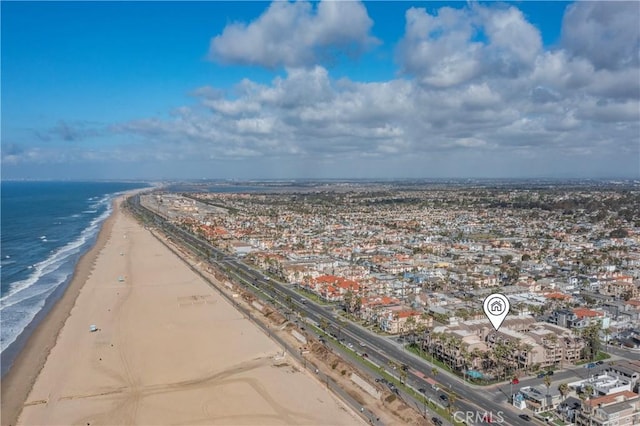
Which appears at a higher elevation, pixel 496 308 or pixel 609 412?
pixel 496 308

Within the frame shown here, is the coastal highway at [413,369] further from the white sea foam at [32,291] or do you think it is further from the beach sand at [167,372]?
the white sea foam at [32,291]

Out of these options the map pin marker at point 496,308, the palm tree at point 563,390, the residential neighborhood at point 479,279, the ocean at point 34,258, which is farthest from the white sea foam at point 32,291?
the palm tree at point 563,390

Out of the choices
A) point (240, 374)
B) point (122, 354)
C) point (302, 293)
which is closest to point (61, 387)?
point (122, 354)

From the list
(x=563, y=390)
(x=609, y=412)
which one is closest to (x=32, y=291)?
(x=563, y=390)

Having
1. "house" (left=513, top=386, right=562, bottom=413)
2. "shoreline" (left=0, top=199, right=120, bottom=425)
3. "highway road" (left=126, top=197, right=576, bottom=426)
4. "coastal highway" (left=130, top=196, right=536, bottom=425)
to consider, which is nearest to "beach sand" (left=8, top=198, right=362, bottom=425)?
"shoreline" (left=0, top=199, right=120, bottom=425)

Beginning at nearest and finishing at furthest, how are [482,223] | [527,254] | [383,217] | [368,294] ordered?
1. [368,294]
2. [527,254]
3. [482,223]
4. [383,217]

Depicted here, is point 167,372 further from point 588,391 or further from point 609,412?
point 588,391

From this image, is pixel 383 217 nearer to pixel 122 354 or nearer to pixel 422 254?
pixel 422 254
